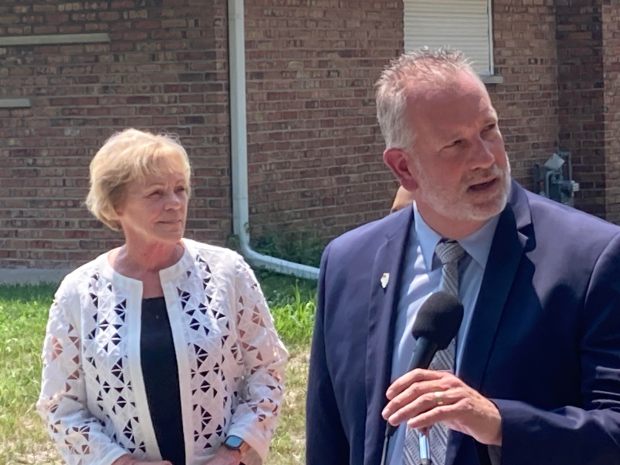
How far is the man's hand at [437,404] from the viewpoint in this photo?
2.59 metres

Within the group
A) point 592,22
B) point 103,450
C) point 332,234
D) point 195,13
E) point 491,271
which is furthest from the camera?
point 592,22

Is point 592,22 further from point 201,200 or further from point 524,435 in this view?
point 524,435

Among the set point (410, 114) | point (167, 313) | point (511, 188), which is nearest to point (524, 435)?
point (511, 188)

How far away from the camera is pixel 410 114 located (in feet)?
9.86

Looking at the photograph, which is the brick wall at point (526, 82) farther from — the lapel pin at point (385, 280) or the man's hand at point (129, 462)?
the lapel pin at point (385, 280)

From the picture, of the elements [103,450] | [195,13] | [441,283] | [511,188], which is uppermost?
[195,13]

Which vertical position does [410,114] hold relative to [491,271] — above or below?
above

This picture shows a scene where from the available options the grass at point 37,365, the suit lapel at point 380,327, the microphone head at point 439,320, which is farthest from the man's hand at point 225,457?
the grass at point 37,365

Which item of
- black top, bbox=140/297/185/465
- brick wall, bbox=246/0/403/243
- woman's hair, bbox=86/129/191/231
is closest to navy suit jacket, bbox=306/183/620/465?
black top, bbox=140/297/185/465

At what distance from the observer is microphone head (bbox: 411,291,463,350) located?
275cm

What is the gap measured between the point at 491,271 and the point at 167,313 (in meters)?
1.68

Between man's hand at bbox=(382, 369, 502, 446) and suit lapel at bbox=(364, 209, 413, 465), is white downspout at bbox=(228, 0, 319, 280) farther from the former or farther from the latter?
man's hand at bbox=(382, 369, 502, 446)

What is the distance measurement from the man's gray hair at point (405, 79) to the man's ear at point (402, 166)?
0.06 feet

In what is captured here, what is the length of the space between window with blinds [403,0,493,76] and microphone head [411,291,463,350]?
11.4m
